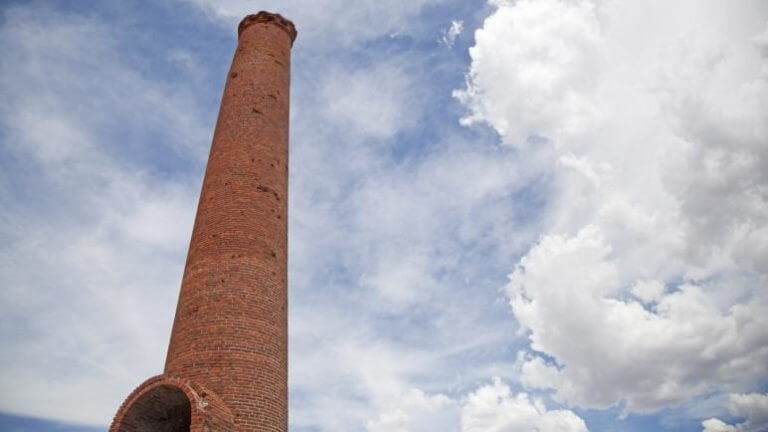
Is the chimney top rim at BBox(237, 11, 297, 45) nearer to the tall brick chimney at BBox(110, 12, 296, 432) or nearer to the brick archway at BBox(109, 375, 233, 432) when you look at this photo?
the tall brick chimney at BBox(110, 12, 296, 432)

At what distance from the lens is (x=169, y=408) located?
26.6ft

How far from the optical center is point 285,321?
10.2 metres

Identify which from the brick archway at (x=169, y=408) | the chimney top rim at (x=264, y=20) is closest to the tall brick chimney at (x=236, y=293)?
the brick archway at (x=169, y=408)

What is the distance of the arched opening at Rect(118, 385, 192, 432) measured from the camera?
779 centimetres

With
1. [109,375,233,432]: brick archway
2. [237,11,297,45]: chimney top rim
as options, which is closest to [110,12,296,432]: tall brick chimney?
[109,375,233,432]: brick archway

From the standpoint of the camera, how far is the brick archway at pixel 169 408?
755cm

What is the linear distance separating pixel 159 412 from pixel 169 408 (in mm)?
145

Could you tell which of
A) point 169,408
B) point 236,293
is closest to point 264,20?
point 236,293

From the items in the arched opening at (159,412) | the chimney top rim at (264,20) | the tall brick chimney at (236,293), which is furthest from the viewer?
the chimney top rim at (264,20)

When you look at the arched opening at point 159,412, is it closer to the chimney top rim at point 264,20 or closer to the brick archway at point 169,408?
the brick archway at point 169,408

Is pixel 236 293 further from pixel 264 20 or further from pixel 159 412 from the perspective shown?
pixel 264 20

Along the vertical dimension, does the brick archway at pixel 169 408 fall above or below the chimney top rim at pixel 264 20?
below

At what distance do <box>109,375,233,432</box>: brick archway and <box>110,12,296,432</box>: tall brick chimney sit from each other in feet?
0.05

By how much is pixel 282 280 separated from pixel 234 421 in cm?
302
